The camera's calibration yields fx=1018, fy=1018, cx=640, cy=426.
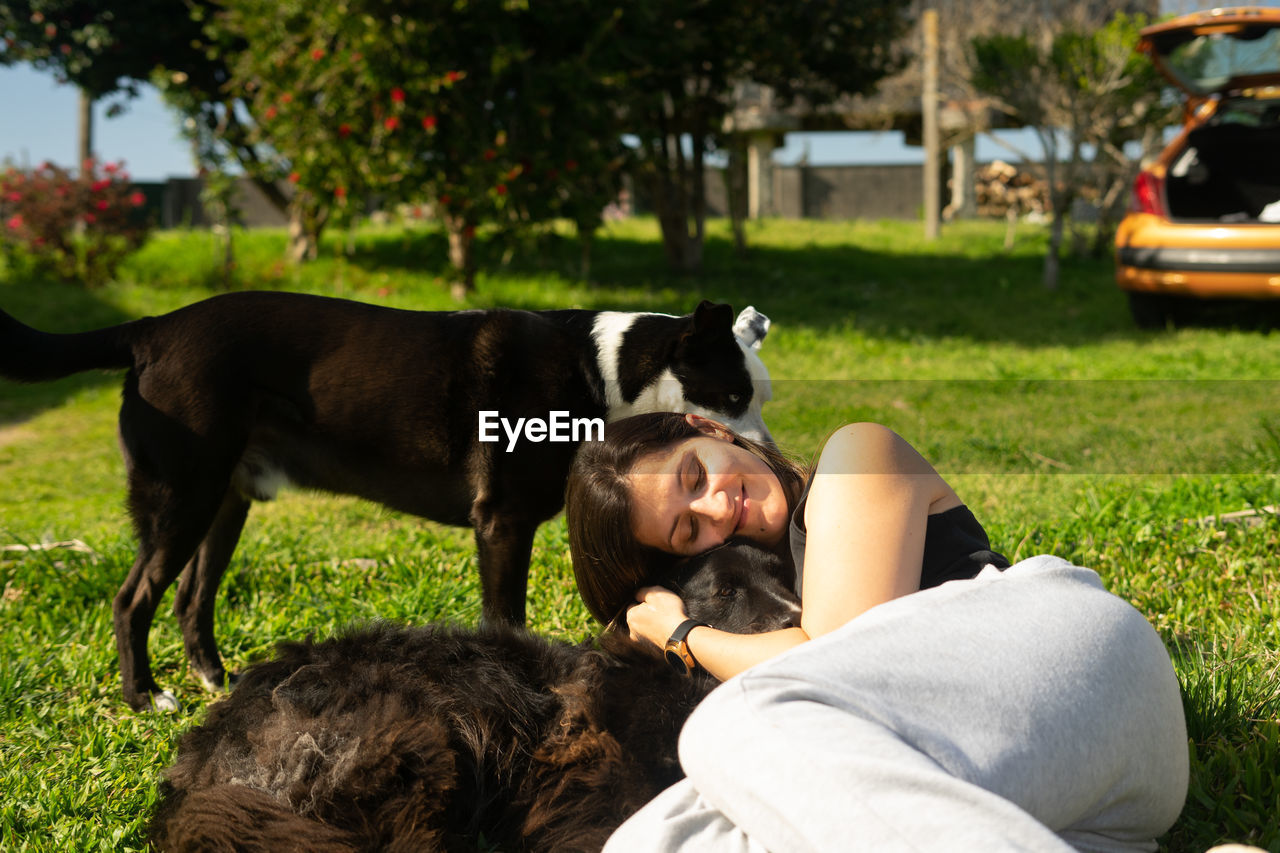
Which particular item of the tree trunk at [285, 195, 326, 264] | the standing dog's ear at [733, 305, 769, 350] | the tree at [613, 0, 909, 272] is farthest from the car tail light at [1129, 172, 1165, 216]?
the tree trunk at [285, 195, 326, 264]

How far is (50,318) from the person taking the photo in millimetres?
9453

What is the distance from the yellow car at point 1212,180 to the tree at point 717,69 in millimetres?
3615

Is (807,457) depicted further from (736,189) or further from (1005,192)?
(1005,192)

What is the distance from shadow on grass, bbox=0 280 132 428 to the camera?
8.32m

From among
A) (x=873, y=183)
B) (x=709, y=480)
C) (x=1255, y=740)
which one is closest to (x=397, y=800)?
(x=709, y=480)

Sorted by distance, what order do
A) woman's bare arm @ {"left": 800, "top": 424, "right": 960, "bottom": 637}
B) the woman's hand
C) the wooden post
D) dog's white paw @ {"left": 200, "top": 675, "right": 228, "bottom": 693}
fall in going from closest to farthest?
woman's bare arm @ {"left": 800, "top": 424, "right": 960, "bottom": 637} < the woman's hand < dog's white paw @ {"left": 200, "top": 675, "right": 228, "bottom": 693} < the wooden post

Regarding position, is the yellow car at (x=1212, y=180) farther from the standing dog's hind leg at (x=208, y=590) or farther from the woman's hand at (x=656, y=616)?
the standing dog's hind leg at (x=208, y=590)

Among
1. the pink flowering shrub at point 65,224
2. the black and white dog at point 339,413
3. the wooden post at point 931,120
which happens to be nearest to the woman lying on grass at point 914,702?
the black and white dog at point 339,413

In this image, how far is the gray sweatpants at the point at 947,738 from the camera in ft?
4.26

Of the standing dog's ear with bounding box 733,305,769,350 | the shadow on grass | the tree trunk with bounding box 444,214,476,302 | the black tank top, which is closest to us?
the black tank top

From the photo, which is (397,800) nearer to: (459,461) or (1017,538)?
(459,461)

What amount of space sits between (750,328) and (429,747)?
7.35 ft

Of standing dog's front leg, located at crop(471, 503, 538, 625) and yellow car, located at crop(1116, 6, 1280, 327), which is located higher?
yellow car, located at crop(1116, 6, 1280, 327)

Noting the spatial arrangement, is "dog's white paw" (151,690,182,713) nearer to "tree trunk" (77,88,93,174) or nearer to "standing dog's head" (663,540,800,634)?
"standing dog's head" (663,540,800,634)
